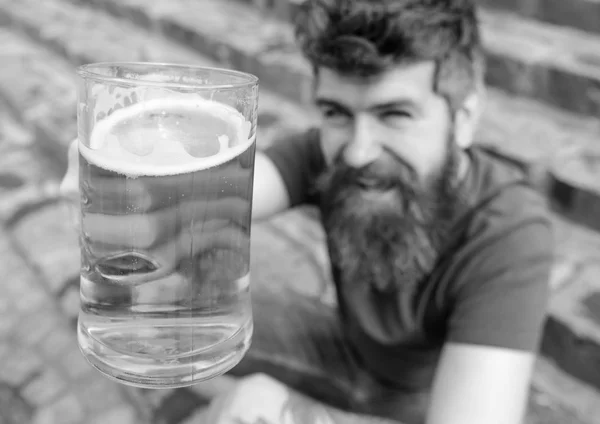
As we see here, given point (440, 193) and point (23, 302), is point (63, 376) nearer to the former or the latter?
point (23, 302)

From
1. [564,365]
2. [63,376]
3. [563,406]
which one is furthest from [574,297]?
[63,376]

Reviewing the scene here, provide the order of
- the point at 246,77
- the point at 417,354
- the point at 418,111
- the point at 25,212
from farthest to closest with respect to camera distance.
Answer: the point at 25,212 → the point at 417,354 → the point at 418,111 → the point at 246,77

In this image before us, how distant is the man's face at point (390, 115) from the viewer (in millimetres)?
1273

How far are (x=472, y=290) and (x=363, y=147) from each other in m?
0.40

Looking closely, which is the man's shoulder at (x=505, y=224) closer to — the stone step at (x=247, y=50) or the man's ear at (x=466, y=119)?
the man's ear at (x=466, y=119)

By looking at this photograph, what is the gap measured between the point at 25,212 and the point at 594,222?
8.90 ft

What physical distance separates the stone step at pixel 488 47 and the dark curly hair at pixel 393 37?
1.44 m

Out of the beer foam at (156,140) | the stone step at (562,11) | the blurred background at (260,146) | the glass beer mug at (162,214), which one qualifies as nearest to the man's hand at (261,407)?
the blurred background at (260,146)

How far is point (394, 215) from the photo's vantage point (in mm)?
1348

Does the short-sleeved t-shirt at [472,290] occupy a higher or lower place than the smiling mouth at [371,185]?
lower

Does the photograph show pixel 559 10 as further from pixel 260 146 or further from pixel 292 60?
pixel 260 146

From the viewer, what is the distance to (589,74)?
2482mm

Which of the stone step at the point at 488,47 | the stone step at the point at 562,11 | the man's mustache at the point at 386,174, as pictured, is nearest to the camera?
the man's mustache at the point at 386,174

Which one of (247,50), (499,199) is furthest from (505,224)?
(247,50)
